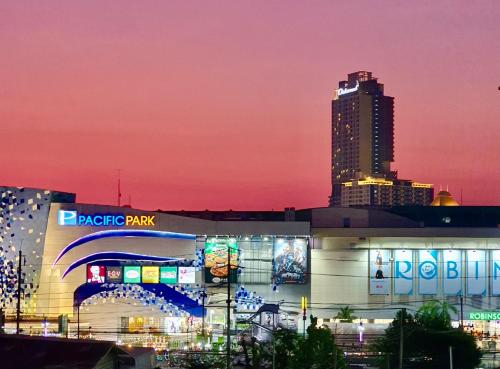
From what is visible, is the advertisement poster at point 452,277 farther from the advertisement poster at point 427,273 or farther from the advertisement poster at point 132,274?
the advertisement poster at point 132,274

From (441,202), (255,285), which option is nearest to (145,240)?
(255,285)

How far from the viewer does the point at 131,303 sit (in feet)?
321

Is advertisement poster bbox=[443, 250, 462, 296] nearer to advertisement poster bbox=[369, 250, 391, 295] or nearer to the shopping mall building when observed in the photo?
the shopping mall building

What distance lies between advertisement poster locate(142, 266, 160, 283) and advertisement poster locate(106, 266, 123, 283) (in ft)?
7.36

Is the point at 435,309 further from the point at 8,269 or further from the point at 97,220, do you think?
the point at 8,269

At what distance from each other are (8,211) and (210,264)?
2009 cm

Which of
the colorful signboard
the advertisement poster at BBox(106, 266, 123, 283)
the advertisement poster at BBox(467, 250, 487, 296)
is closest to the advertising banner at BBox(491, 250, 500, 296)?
the advertisement poster at BBox(467, 250, 487, 296)

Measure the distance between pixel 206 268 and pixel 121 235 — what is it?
8.90 meters

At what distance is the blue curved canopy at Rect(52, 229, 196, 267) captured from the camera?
9593 centimetres

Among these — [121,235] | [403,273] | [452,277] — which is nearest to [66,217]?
[121,235]

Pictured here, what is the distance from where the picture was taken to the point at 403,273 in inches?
4021

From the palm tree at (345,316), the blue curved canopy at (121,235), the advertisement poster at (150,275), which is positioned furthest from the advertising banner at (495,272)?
the advertisement poster at (150,275)

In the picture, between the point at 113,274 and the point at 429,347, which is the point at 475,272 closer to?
the point at 113,274

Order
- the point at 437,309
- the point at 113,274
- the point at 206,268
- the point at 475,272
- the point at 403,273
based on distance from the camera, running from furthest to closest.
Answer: the point at 475,272 < the point at 403,273 < the point at 206,268 < the point at 113,274 < the point at 437,309
